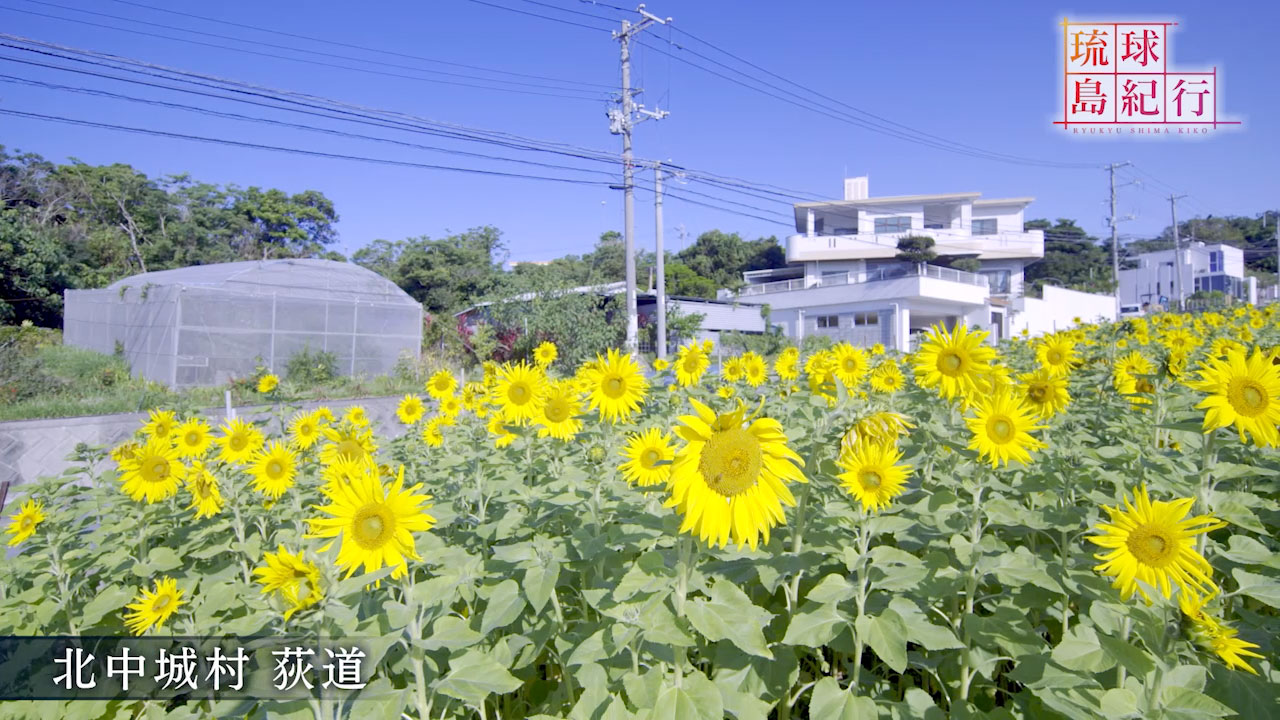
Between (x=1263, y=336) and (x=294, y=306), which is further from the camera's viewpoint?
(x=294, y=306)

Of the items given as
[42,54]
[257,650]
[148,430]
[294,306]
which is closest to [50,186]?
[294,306]

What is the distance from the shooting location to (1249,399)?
177 centimetres

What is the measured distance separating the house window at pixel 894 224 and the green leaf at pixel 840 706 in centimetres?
4318

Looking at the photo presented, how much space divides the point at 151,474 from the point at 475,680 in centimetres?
205

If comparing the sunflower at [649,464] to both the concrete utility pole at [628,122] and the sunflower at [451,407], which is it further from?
the concrete utility pole at [628,122]

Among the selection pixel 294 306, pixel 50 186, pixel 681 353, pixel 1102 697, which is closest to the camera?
pixel 1102 697

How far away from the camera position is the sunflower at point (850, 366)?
365 centimetres

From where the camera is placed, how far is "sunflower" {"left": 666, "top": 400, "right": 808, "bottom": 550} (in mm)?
1318

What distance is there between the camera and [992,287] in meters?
41.7

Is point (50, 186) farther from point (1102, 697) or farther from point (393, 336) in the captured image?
point (1102, 697)

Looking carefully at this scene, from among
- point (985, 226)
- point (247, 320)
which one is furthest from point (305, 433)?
point (985, 226)

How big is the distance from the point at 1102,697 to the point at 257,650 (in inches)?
68.2

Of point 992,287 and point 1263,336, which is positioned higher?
point 992,287

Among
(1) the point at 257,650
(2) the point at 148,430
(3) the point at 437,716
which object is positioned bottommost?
(3) the point at 437,716
